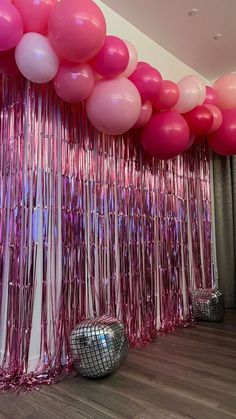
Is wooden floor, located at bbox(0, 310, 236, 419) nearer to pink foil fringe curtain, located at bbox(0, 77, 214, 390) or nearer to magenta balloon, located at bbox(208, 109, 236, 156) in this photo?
pink foil fringe curtain, located at bbox(0, 77, 214, 390)

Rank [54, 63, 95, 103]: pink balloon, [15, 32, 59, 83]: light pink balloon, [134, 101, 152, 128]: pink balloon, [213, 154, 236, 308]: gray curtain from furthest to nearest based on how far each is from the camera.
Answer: [213, 154, 236, 308]: gray curtain < [134, 101, 152, 128]: pink balloon < [54, 63, 95, 103]: pink balloon < [15, 32, 59, 83]: light pink balloon

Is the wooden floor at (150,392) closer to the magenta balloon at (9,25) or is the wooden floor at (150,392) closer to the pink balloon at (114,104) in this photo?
the pink balloon at (114,104)

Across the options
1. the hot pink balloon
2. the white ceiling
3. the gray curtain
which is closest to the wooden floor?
the gray curtain

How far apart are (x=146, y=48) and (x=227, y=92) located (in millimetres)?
833

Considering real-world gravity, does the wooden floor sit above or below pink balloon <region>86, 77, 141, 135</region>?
below

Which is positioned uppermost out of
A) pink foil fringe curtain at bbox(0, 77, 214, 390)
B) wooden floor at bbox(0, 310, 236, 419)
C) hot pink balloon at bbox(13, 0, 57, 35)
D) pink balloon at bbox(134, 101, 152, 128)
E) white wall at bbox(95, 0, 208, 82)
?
white wall at bbox(95, 0, 208, 82)

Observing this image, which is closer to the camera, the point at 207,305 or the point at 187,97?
the point at 187,97

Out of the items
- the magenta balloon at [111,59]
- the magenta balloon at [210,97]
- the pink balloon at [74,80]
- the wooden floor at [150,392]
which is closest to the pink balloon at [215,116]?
the magenta balloon at [210,97]

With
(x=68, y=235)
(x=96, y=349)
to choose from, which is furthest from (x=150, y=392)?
(x=68, y=235)

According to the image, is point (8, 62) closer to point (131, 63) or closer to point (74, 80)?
point (74, 80)

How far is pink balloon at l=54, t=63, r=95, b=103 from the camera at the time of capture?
167cm

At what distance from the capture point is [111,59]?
169cm

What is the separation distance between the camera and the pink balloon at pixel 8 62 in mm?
1629

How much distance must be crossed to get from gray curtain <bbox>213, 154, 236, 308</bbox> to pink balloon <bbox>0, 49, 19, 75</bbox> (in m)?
2.49
